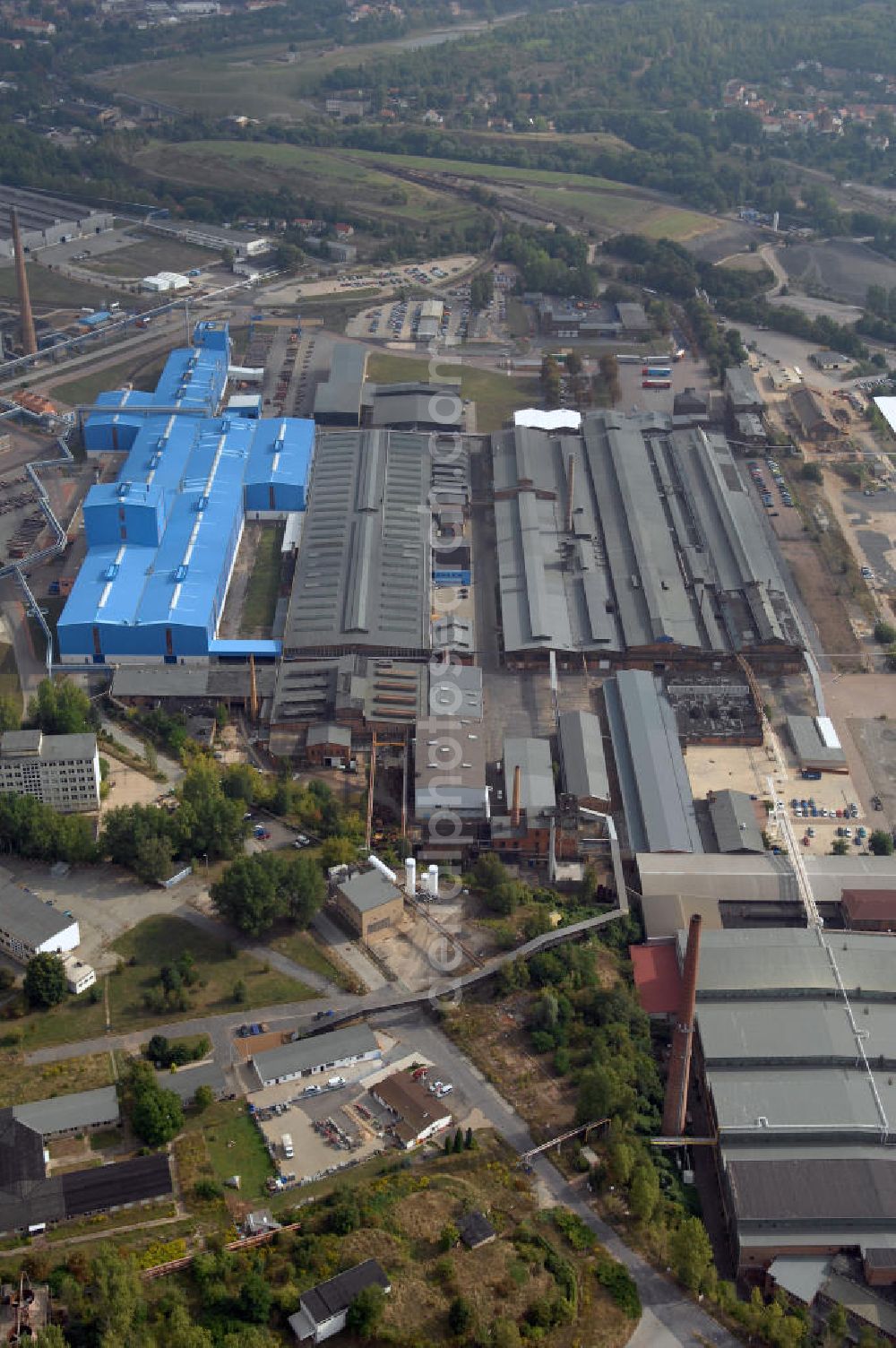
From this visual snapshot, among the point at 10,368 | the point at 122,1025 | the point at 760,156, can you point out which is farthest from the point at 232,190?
the point at 122,1025

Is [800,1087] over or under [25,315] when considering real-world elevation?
under

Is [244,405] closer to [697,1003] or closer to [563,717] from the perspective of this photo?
[563,717]

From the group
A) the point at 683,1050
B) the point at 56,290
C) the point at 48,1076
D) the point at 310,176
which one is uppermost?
the point at 310,176

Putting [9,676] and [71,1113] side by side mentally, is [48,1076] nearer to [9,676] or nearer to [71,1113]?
[71,1113]

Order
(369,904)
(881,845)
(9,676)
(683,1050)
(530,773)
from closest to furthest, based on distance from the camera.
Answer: (683,1050) → (369,904) → (881,845) → (530,773) → (9,676)

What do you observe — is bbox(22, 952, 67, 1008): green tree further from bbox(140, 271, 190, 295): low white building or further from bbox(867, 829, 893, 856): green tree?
bbox(140, 271, 190, 295): low white building

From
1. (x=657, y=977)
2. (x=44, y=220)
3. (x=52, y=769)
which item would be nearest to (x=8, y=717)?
(x=52, y=769)
